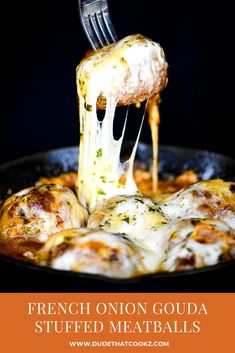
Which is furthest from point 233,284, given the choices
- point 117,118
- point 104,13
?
point 117,118

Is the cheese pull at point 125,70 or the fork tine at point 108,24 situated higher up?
the fork tine at point 108,24

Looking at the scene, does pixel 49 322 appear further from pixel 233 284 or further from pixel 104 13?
pixel 104 13

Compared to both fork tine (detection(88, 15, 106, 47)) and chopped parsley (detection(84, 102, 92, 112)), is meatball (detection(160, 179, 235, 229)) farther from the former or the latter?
fork tine (detection(88, 15, 106, 47))

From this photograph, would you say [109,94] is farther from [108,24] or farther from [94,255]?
[94,255]


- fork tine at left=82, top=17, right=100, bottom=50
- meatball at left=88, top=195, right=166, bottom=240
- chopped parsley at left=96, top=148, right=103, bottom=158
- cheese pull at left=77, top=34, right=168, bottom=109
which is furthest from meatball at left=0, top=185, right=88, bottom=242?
fork tine at left=82, top=17, right=100, bottom=50

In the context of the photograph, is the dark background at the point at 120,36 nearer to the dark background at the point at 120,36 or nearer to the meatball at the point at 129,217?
the dark background at the point at 120,36

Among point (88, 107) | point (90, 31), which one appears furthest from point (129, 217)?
point (90, 31)

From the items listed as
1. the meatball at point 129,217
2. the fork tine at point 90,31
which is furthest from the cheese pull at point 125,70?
the meatball at point 129,217
